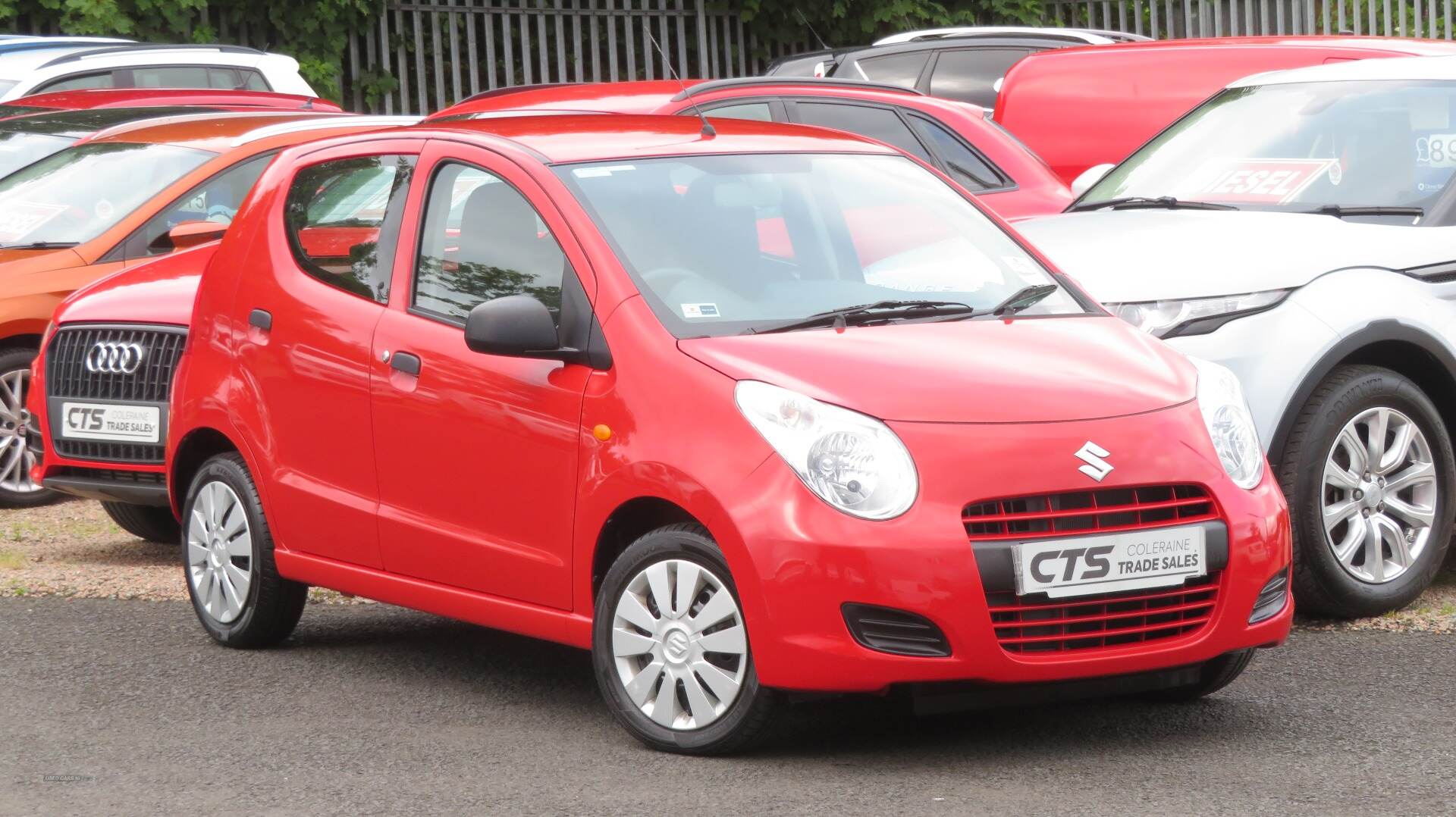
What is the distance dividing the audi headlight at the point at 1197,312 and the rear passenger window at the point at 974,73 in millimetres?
8605

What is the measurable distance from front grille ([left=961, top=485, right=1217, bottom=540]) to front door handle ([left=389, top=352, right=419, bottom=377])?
186 centimetres

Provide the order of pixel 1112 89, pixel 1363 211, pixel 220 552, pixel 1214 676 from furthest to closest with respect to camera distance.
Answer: pixel 1112 89 < pixel 1363 211 < pixel 220 552 < pixel 1214 676

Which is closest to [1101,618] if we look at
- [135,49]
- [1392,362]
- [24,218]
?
[1392,362]

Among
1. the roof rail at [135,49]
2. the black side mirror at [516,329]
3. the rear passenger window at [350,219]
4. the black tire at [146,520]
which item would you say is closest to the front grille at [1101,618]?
the black side mirror at [516,329]

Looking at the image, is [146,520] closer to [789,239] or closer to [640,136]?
[640,136]

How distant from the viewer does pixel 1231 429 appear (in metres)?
5.39

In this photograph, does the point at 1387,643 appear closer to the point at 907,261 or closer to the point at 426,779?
the point at 907,261

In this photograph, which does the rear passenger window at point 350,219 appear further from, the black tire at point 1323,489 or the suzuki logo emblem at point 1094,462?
the black tire at point 1323,489

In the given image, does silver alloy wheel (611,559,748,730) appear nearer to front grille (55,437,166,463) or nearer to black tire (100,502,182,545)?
front grille (55,437,166,463)

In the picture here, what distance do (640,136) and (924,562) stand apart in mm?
1919

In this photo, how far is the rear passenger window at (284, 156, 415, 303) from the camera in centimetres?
629

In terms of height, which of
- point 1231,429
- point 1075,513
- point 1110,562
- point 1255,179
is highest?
point 1255,179

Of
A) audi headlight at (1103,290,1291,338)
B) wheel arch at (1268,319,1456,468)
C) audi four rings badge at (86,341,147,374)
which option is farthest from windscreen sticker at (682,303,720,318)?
audi four rings badge at (86,341,147,374)

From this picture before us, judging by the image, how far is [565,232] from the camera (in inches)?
222
